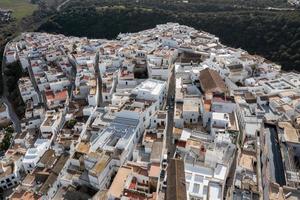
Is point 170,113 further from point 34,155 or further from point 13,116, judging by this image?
point 13,116

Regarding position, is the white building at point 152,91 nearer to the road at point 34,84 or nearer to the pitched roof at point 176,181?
the pitched roof at point 176,181

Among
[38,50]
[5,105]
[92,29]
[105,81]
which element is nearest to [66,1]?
[92,29]

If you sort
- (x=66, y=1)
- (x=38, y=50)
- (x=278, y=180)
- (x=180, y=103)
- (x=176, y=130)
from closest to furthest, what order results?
(x=278, y=180) < (x=176, y=130) < (x=180, y=103) < (x=38, y=50) < (x=66, y=1)

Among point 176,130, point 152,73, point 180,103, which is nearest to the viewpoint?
point 176,130

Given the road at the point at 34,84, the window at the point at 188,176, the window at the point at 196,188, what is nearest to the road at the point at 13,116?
the road at the point at 34,84

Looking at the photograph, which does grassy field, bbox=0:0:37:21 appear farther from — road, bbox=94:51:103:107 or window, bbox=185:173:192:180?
window, bbox=185:173:192:180

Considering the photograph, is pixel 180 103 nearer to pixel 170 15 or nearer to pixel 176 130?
pixel 176 130
